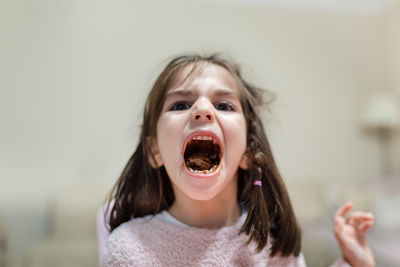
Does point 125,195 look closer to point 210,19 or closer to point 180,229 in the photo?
point 180,229

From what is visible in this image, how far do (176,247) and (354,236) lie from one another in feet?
0.97

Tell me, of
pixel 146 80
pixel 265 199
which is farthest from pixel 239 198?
pixel 146 80

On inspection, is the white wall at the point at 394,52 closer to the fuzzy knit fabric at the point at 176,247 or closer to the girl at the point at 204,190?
the girl at the point at 204,190

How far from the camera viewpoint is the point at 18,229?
1.90 m

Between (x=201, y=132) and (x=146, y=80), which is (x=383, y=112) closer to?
(x=146, y=80)

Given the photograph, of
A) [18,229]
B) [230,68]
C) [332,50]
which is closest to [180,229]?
[230,68]

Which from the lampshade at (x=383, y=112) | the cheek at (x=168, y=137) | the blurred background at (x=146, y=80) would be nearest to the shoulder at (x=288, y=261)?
the cheek at (x=168, y=137)

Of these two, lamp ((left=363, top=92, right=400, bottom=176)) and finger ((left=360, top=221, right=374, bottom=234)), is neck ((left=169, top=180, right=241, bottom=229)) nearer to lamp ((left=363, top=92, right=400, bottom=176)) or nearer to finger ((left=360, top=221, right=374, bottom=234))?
finger ((left=360, top=221, right=374, bottom=234))

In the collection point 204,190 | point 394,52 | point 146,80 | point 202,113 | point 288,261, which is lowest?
point 288,261

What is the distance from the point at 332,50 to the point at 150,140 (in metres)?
2.51

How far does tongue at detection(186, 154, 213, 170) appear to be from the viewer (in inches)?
21.0

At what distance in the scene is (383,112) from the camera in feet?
8.54

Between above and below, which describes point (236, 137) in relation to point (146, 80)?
below

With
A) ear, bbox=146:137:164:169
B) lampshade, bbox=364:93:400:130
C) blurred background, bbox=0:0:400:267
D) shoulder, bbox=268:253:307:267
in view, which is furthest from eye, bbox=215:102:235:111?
lampshade, bbox=364:93:400:130
